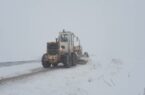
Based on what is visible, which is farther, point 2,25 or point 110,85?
point 2,25

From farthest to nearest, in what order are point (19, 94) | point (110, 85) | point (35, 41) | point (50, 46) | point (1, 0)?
point (1, 0) < point (35, 41) < point (50, 46) < point (110, 85) < point (19, 94)

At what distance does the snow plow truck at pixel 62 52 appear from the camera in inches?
1300

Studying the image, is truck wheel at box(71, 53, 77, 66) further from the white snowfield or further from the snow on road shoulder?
the white snowfield

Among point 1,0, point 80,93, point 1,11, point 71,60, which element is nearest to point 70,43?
point 71,60

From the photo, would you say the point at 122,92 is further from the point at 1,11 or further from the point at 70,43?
the point at 1,11

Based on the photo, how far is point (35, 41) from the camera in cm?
12300

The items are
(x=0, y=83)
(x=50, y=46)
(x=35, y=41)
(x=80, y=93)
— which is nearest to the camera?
(x=80, y=93)

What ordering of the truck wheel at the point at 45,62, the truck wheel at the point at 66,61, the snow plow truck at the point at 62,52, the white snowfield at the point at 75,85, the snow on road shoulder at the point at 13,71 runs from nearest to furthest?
the white snowfield at the point at 75,85 → the snow on road shoulder at the point at 13,71 → the truck wheel at the point at 66,61 → the snow plow truck at the point at 62,52 → the truck wheel at the point at 45,62

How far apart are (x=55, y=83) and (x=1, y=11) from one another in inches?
4395

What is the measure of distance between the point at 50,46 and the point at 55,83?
12371 mm

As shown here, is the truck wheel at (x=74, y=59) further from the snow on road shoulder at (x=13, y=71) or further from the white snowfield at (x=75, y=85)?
the white snowfield at (x=75, y=85)

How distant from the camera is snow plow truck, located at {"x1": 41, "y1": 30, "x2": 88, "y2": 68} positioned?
33031 mm

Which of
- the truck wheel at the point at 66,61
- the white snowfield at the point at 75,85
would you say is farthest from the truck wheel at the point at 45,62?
the white snowfield at the point at 75,85

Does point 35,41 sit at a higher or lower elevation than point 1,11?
lower
